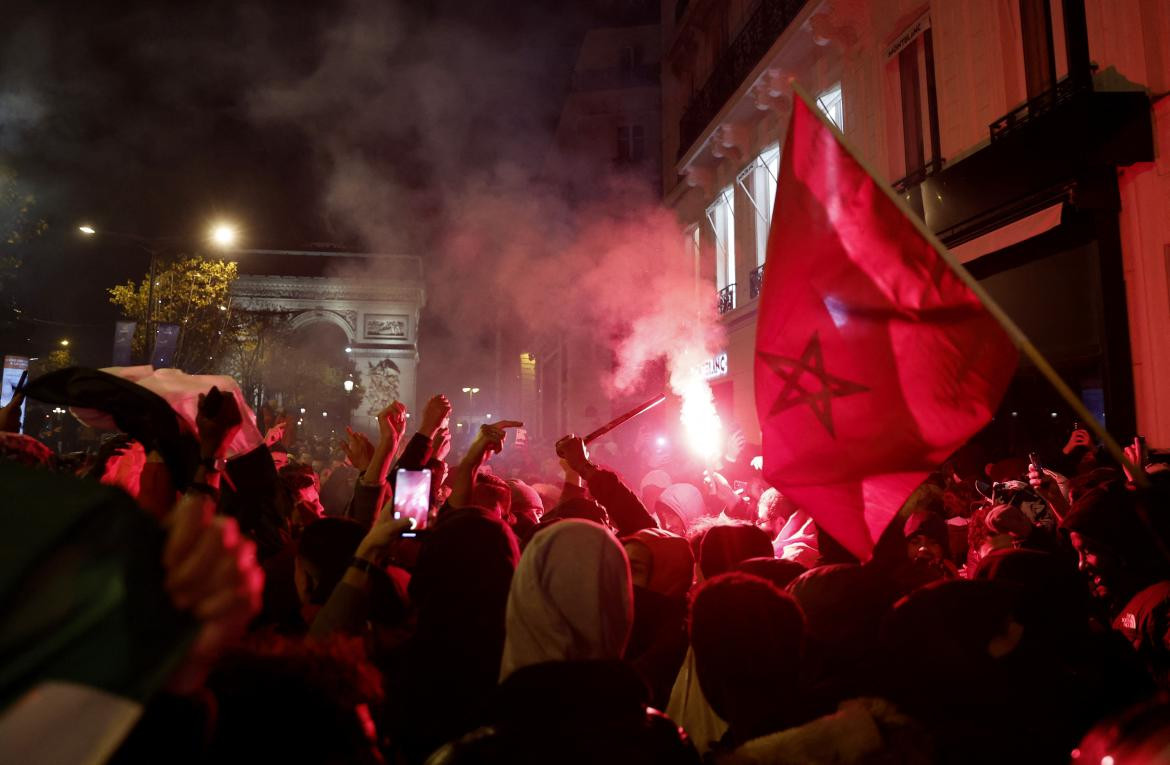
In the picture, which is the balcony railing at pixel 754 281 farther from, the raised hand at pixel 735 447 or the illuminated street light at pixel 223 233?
the illuminated street light at pixel 223 233

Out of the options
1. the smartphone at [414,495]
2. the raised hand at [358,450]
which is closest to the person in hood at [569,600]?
the smartphone at [414,495]

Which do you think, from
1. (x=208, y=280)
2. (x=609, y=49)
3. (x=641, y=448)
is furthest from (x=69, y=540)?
(x=609, y=49)

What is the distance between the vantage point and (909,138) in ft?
38.2

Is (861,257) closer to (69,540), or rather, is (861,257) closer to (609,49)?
(69,540)

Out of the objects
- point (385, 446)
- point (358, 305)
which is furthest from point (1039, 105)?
point (358, 305)

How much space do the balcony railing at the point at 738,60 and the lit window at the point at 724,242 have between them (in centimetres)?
180

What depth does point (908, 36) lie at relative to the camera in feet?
37.7

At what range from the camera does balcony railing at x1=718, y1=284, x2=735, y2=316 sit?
17.1 meters

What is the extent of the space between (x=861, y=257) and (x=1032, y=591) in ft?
4.08

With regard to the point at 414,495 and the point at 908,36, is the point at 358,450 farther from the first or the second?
the point at 908,36

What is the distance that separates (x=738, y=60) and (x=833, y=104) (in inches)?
136

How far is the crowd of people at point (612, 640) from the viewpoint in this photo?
1.33 metres

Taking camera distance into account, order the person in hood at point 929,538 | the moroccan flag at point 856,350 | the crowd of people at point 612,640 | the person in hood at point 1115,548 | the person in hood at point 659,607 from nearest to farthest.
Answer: the crowd of people at point 612,640 < the moroccan flag at point 856,350 < the person in hood at point 659,607 < the person in hood at point 1115,548 < the person in hood at point 929,538

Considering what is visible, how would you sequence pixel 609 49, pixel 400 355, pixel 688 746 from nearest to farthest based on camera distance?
pixel 688 746
pixel 609 49
pixel 400 355
